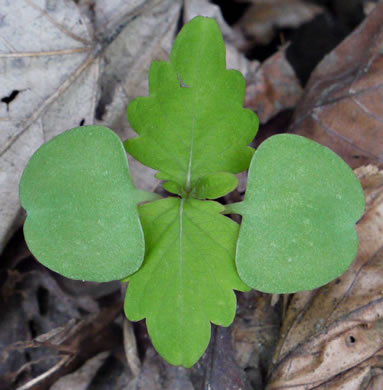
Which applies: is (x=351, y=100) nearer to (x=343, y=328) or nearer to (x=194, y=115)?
(x=194, y=115)

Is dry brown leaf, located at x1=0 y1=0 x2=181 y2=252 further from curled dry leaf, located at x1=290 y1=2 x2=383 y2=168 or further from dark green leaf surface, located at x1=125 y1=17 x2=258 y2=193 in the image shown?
curled dry leaf, located at x1=290 y1=2 x2=383 y2=168

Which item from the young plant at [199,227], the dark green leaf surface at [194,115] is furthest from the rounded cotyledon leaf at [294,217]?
the dark green leaf surface at [194,115]

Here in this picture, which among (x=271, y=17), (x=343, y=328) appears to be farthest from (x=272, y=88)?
(x=343, y=328)

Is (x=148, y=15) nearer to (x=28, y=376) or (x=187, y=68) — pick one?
(x=187, y=68)

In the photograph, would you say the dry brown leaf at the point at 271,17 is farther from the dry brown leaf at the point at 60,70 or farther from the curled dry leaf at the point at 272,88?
the dry brown leaf at the point at 60,70

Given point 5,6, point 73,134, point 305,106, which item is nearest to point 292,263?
point 73,134

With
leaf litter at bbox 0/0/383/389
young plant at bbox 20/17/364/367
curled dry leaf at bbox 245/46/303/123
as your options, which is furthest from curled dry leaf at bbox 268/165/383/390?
curled dry leaf at bbox 245/46/303/123
